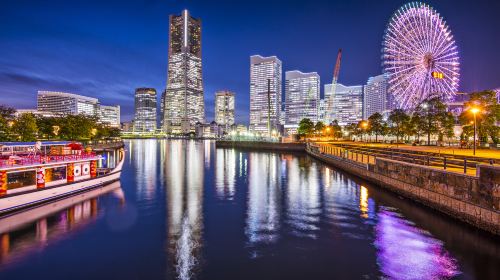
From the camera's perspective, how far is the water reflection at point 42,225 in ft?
62.7

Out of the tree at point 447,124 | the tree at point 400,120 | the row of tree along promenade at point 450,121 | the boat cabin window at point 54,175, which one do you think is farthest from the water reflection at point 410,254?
the tree at point 400,120

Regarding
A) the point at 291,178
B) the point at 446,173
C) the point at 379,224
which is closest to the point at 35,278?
the point at 379,224

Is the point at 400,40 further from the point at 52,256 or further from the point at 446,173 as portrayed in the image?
the point at 52,256

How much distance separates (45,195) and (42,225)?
23.0ft

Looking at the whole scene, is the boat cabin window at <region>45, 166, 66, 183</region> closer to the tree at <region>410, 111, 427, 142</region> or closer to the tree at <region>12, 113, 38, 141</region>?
the tree at <region>12, 113, 38, 141</region>

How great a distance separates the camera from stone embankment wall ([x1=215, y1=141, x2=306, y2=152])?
115 meters

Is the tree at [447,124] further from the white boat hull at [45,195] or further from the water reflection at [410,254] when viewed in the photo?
the white boat hull at [45,195]

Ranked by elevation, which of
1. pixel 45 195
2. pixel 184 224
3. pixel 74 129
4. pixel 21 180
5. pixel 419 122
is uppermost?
pixel 419 122

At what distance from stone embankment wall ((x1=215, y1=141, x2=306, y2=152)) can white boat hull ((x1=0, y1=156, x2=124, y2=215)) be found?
82.3 meters

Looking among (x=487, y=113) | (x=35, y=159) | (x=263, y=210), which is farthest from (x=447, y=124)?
(x=35, y=159)

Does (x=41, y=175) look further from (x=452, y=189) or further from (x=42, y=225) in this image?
(x=452, y=189)

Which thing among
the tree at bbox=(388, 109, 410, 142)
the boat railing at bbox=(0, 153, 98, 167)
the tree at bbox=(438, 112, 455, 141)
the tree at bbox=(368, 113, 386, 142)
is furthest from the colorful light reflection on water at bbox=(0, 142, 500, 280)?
the tree at bbox=(368, 113, 386, 142)

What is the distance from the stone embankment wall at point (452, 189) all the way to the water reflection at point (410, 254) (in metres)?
3.28

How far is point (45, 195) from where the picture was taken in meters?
29.5
